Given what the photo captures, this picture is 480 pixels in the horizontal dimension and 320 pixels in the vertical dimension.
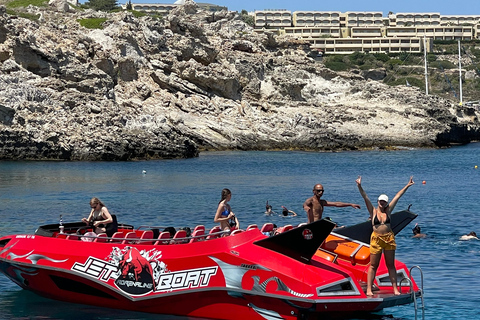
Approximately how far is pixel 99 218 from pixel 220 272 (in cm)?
378

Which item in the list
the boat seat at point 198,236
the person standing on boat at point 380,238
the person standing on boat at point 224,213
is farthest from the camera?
the person standing on boat at point 224,213

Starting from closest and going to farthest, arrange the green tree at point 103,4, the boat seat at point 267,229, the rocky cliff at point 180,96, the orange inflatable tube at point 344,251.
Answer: the orange inflatable tube at point 344,251 → the boat seat at point 267,229 → the rocky cliff at point 180,96 → the green tree at point 103,4

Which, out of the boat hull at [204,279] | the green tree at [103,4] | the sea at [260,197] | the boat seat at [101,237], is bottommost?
the sea at [260,197]

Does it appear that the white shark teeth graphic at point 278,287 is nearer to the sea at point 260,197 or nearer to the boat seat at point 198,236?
the boat seat at point 198,236

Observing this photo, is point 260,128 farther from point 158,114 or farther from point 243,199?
point 243,199

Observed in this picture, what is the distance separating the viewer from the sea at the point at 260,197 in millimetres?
13454

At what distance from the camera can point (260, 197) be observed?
31812mm

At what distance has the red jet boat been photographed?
10.6 m

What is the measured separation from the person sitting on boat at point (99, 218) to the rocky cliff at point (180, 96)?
38846mm

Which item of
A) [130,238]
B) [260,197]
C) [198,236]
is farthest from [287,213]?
[198,236]

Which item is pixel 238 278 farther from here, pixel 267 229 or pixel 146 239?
pixel 146 239

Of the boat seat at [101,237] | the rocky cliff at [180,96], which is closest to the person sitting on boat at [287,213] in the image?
the boat seat at [101,237]

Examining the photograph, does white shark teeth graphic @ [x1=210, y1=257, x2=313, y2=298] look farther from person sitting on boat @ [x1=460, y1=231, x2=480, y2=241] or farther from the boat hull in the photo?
person sitting on boat @ [x1=460, y1=231, x2=480, y2=241]

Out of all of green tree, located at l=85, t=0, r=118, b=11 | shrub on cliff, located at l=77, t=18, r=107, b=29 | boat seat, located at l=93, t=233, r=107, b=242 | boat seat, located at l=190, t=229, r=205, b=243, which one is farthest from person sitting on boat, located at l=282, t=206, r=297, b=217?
green tree, located at l=85, t=0, r=118, b=11
